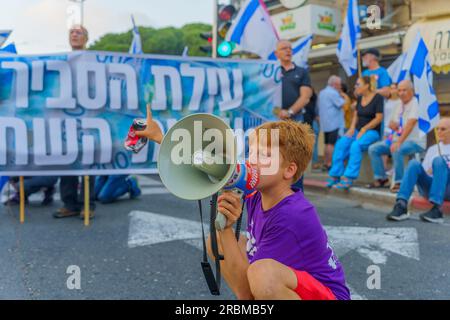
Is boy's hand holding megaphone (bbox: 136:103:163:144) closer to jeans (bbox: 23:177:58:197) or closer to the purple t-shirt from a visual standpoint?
the purple t-shirt

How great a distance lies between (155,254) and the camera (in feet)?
13.0

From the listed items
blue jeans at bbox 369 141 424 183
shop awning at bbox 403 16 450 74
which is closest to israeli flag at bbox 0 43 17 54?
blue jeans at bbox 369 141 424 183

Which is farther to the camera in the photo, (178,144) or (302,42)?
(302,42)

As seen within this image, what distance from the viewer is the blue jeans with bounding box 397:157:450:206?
5094 millimetres

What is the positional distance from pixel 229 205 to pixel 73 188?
12.8 ft

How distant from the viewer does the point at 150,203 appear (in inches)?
245

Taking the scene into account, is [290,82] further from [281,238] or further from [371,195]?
[281,238]

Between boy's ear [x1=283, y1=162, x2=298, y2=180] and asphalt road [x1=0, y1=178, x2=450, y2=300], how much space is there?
142 cm

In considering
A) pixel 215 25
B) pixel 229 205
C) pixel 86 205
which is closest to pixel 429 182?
pixel 86 205

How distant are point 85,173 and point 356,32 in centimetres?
460

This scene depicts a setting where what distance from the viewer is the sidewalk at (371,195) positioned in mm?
5758

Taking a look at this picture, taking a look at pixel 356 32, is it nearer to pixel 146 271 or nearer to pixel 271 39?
pixel 271 39
